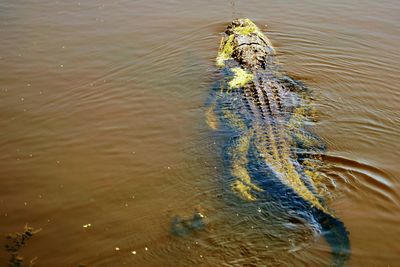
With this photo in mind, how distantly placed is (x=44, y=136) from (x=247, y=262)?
10.9 ft

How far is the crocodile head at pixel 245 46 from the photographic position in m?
6.79

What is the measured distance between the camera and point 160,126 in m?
5.49

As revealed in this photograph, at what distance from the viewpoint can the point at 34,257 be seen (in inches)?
145

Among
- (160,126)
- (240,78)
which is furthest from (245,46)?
(160,126)

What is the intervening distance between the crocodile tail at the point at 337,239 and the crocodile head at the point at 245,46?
352 centimetres

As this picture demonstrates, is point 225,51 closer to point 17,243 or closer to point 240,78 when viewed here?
point 240,78

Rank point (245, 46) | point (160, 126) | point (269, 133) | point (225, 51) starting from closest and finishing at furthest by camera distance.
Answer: point (269, 133) → point (160, 126) → point (245, 46) → point (225, 51)

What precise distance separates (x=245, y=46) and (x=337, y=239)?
14.7ft

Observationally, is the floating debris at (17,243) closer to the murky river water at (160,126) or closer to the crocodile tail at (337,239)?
the murky river water at (160,126)

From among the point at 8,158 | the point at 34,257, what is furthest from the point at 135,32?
the point at 34,257

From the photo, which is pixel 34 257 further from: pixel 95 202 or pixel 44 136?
pixel 44 136

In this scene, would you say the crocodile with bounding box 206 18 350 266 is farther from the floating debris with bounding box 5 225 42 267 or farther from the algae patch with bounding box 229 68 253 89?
the floating debris with bounding box 5 225 42 267

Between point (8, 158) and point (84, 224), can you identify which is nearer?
point (84, 224)

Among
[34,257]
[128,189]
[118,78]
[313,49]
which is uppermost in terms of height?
[313,49]
